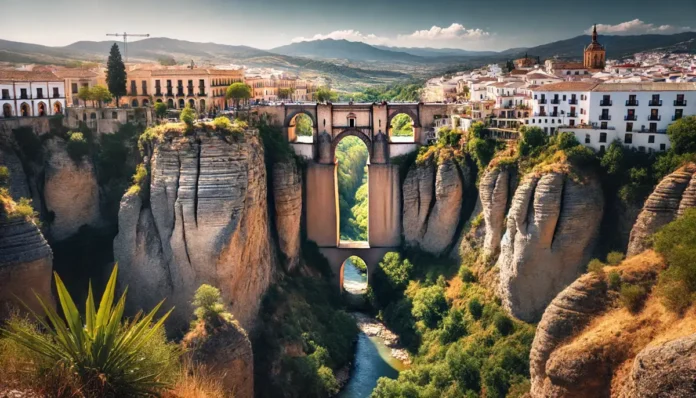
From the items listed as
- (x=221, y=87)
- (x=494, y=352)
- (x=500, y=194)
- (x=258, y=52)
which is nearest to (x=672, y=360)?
(x=494, y=352)

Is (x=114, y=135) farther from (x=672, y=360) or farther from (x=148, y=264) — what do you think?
(x=672, y=360)

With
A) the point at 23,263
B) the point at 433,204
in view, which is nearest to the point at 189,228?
the point at 23,263

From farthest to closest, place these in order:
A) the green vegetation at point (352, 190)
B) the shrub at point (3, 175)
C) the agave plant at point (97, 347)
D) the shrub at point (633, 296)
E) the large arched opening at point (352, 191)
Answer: the green vegetation at point (352, 190), the large arched opening at point (352, 191), the shrub at point (3, 175), the shrub at point (633, 296), the agave plant at point (97, 347)

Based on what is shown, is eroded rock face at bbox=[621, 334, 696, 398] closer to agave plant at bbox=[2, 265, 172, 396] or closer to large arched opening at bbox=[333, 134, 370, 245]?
agave plant at bbox=[2, 265, 172, 396]

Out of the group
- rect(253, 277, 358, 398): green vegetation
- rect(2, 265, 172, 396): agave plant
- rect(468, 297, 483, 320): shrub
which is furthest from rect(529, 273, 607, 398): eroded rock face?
rect(2, 265, 172, 396): agave plant


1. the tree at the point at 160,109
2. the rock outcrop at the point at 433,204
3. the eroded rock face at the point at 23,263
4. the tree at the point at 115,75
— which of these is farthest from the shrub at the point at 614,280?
the tree at the point at 115,75

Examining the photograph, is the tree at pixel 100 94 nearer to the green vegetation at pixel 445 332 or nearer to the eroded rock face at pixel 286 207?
the eroded rock face at pixel 286 207

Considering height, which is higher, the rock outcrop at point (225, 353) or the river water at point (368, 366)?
the rock outcrop at point (225, 353)
